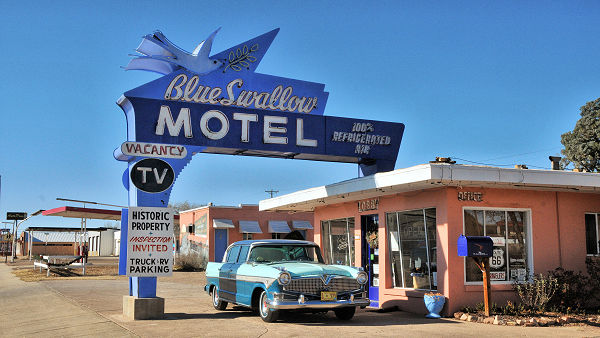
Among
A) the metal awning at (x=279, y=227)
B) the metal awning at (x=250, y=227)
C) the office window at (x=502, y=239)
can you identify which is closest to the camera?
the office window at (x=502, y=239)

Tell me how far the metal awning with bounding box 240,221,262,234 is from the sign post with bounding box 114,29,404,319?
→ 872 inches

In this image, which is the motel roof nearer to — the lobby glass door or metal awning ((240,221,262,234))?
the lobby glass door

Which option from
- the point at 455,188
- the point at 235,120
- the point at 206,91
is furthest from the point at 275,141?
the point at 455,188

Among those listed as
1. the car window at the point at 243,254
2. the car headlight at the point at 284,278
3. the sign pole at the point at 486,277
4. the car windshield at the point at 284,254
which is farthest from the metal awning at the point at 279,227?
the car headlight at the point at 284,278

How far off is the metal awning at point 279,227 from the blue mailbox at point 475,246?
87.1 ft

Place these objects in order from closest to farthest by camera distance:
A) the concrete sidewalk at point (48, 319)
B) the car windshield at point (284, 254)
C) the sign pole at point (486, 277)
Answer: the concrete sidewalk at point (48, 319) < the sign pole at point (486, 277) < the car windshield at point (284, 254)

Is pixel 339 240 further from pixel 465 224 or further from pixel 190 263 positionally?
pixel 190 263

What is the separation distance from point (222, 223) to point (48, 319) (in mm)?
24209

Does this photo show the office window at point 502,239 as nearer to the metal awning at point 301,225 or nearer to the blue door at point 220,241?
the blue door at point 220,241

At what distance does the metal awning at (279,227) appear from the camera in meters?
38.4

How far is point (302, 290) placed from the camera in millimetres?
11180

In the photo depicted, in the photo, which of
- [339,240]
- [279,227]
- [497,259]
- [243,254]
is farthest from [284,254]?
[279,227]

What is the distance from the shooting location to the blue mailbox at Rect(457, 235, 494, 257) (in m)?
11.9

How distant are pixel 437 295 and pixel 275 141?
525 cm
